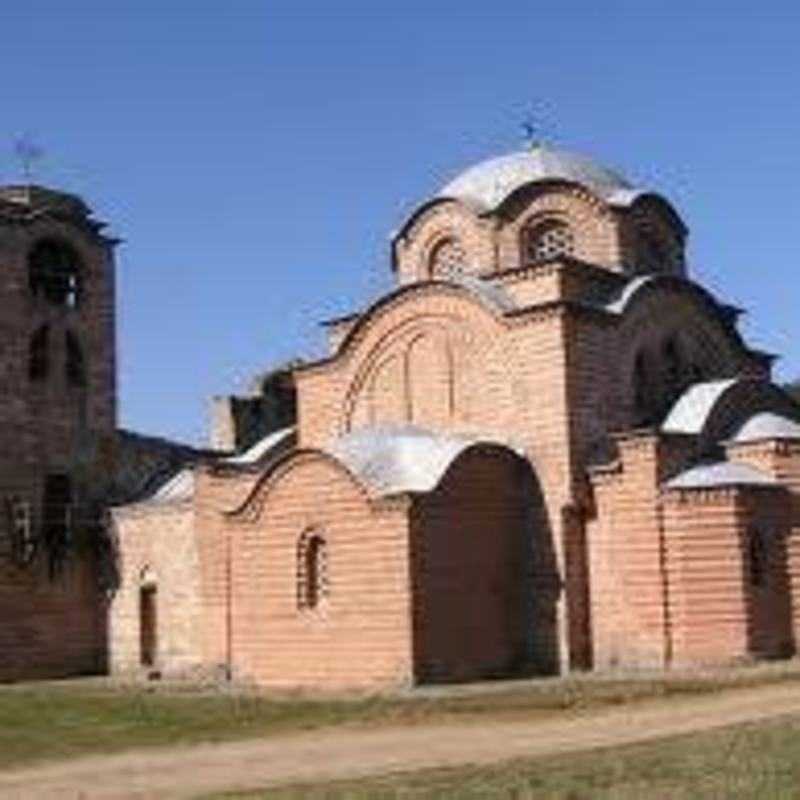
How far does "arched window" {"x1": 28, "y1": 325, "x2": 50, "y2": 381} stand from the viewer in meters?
37.0

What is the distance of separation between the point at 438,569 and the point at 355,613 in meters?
1.51

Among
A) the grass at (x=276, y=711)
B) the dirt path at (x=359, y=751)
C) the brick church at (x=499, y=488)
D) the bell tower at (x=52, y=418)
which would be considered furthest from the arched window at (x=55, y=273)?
the dirt path at (x=359, y=751)

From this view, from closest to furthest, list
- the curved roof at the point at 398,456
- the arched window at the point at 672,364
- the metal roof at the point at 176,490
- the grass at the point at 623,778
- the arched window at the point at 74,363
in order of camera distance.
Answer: the grass at the point at 623,778 < the curved roof at the point at 398,456 < the arched window at the point at 672,364 < the metal roof at the point at 176,490 < the arched window at the point at 74,363

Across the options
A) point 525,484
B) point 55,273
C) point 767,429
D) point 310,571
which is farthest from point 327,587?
point 55,273

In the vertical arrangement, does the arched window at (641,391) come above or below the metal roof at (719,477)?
above

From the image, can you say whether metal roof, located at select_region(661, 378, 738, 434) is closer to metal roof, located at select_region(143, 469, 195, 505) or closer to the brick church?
the brick church

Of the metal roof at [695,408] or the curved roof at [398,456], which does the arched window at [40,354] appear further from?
the metal roof at [695,408]

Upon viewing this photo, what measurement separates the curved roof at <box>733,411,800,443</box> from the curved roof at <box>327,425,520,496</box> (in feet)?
13.3

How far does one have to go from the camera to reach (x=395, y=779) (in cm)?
1439

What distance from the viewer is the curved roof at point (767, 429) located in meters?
27.4

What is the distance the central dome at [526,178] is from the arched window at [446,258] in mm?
890

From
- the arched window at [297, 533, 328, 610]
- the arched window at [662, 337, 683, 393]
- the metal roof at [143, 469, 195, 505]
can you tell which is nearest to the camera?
the arched window at [297, 533, 328, 610]

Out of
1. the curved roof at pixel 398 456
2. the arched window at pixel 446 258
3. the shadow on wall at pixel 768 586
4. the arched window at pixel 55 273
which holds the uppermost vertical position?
the arched window at pixel 55 273

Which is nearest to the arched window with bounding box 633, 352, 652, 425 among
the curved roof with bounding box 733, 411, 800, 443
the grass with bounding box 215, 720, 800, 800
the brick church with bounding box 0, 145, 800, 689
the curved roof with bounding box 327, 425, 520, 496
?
the brick church with bounding box 0, 145, 800, 689
